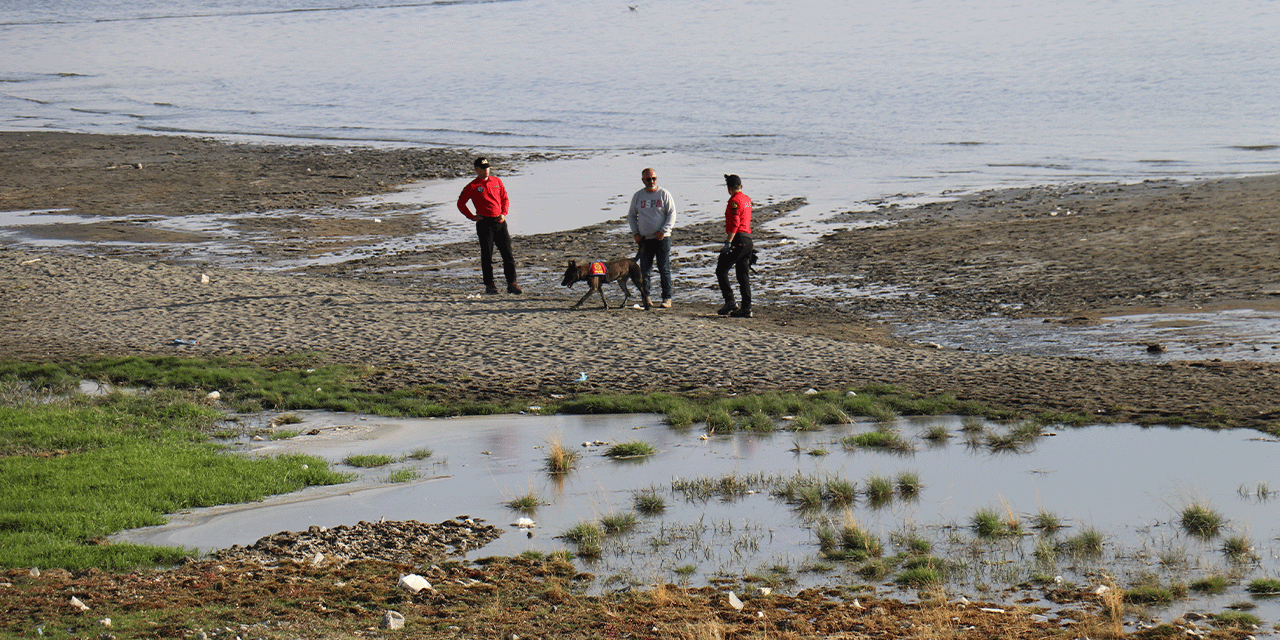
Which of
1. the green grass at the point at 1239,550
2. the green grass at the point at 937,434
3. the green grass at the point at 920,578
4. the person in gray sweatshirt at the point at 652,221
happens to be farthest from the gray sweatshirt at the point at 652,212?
the green grass at the point at 1239,550

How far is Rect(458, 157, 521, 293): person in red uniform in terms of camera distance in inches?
632

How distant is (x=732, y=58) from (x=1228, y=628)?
2534 inches

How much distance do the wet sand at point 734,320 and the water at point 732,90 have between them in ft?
13.8

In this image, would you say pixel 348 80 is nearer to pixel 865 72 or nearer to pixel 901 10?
pixel 865 72

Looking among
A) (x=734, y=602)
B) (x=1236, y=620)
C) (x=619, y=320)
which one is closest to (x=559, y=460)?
(x=734, y=602)

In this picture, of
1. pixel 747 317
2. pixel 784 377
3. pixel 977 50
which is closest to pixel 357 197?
pixel 747 317

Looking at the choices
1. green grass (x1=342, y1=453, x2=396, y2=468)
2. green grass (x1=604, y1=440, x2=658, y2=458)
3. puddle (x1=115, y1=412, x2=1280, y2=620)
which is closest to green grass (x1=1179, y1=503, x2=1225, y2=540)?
puddle (x1=115, y1=412, x2=1280, y2=620)

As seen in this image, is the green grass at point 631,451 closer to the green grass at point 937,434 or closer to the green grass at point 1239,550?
the green grass at point 937,434

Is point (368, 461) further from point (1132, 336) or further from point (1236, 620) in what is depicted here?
point (1132, 336)

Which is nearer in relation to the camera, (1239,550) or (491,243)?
(1239,550)

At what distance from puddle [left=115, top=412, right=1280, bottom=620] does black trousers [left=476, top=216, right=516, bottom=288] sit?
564 centimetres

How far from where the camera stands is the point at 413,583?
6809 mm

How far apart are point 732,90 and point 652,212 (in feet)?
130

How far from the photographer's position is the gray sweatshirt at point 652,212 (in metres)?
15.0
